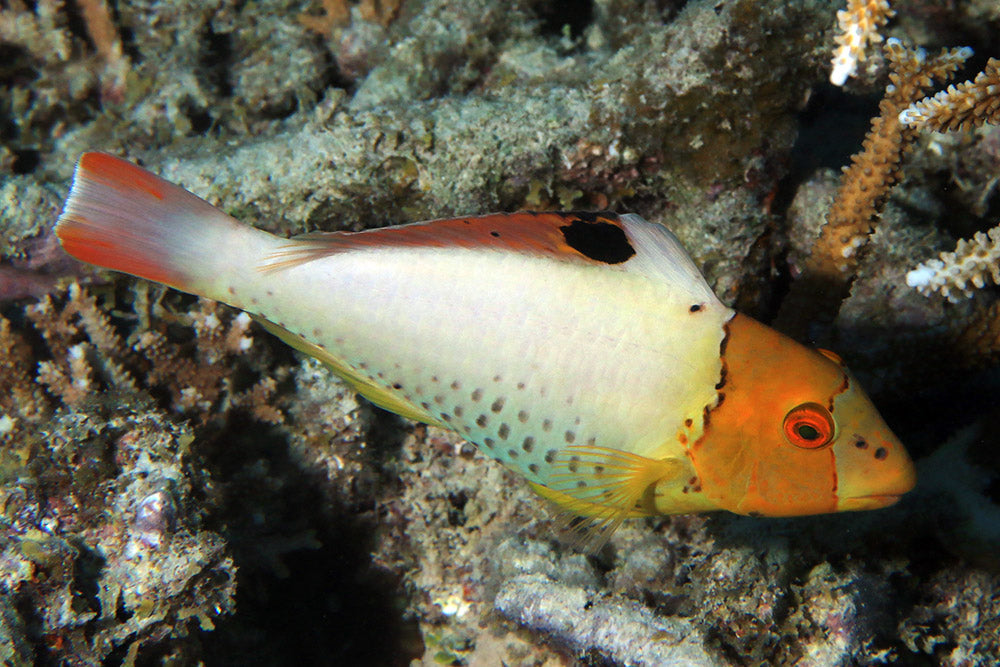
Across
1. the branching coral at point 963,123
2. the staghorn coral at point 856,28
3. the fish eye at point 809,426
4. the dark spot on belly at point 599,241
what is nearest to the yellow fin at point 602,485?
the fish eye at point 809,426

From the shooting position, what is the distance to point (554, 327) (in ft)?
7.19

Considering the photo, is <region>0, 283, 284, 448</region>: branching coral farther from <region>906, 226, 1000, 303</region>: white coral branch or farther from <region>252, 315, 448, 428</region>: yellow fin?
<region>906, 226, 1000, 303</region>: white coral branch

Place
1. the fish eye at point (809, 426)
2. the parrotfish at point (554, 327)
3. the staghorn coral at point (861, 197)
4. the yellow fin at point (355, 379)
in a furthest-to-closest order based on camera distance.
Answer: the staghorn coral at point (861, 197) < the yellow fin at point (355, 379) < the parrotfish at point (554, 327) < the fish eye at point (809, 426)

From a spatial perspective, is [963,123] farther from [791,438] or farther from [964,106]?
[791,438]

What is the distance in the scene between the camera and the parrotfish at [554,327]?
215 cm

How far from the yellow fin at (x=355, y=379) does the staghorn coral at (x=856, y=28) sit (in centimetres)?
271

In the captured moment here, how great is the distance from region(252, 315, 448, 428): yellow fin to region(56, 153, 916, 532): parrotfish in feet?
0.51

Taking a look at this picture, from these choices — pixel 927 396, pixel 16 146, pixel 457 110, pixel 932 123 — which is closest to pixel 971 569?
pixel 927 396

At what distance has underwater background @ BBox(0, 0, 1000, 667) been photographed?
271 cm

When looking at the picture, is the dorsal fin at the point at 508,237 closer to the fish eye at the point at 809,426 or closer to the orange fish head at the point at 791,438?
the orange fish head at the point at 791,438

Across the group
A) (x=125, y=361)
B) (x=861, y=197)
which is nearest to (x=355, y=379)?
(x=125, y=361)

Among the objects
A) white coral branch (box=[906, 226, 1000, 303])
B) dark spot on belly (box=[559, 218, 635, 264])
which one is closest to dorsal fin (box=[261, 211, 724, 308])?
dark spot on belly (box=[559, 218, 635, 264])

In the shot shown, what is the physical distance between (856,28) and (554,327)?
2340 mm

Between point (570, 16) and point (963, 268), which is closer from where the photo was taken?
point (963, 268)
